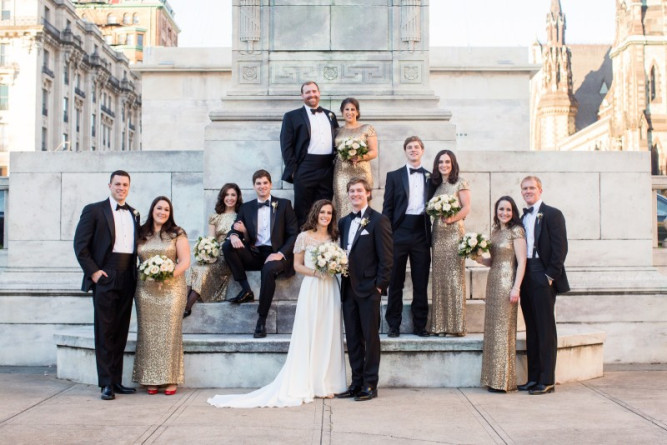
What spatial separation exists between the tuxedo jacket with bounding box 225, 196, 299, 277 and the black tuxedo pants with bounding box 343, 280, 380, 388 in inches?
59.0

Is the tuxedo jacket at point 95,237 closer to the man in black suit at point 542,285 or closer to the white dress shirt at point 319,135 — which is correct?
the white dress shirt at point 319,135

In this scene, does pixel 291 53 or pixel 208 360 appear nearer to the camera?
pixel 208 360

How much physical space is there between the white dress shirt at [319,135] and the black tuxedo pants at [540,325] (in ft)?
10.2

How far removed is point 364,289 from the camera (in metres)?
8.66

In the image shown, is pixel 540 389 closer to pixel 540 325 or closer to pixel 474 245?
pixel 540 325

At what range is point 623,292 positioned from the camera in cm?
1200

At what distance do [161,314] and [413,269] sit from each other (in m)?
2.93

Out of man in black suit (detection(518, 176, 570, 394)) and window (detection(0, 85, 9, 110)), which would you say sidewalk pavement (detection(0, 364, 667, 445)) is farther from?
window (detection(0, 85, 9, 110))

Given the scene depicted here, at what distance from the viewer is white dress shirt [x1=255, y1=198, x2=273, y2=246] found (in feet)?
33.5

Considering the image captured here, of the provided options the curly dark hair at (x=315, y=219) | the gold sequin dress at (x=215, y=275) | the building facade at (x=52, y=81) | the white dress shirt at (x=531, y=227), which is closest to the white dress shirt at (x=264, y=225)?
the gold sequin dress at (x=215, y=275)

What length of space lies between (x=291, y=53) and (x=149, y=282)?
479 centimetres

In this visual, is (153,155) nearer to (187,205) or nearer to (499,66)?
(187,205)

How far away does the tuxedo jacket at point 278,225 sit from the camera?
10.1 metres

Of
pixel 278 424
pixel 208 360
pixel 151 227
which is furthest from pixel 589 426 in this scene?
pixel 151 227
